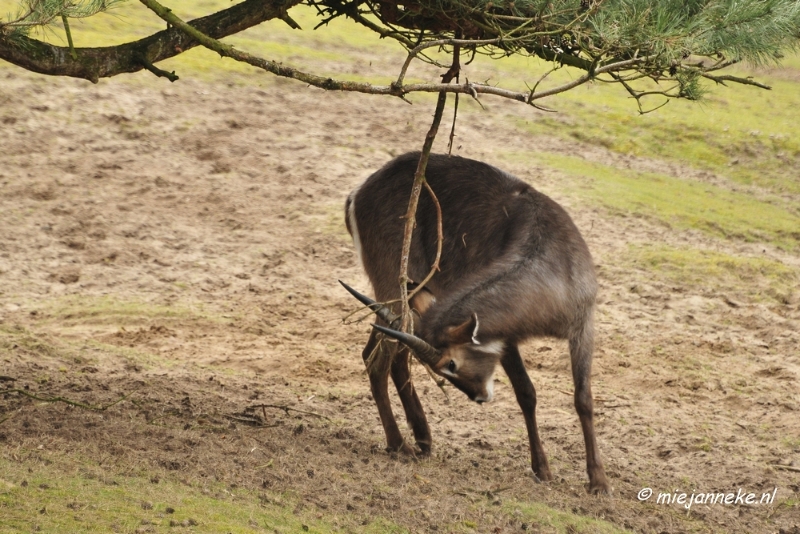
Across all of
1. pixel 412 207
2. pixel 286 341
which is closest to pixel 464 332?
pixel 412 207

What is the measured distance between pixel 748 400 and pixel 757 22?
3.39 m

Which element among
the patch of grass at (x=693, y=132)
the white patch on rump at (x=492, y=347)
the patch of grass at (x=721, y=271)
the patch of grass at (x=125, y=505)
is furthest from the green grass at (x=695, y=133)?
the patch of grass at (x=125, y=505)

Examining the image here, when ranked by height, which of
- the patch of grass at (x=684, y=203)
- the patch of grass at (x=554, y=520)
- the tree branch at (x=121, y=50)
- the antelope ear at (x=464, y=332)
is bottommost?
the patch of grass at (x=554, y=520)

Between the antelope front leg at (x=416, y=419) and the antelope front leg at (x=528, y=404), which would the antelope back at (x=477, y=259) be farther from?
the antelope front leg at (x=416, y=419)

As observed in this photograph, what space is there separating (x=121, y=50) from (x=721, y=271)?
637 centimetres

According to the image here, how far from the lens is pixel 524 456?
18.3 ft

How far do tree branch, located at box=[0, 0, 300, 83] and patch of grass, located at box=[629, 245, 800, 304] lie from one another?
17.5 feet

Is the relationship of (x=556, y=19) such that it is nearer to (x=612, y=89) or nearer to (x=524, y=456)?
(x=524, y=456)

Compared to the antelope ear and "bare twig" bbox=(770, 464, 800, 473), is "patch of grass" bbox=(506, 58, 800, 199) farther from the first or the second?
the antelope ear

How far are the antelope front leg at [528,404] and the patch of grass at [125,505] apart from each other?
140cm

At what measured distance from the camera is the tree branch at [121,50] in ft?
13.4

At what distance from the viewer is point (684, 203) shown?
11.0 meters

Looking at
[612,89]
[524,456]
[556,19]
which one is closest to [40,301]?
[524,456]

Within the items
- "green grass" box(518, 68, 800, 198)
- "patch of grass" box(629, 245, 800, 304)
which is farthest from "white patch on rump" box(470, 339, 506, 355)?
"green grass" box(518, 68, 800, 198)
